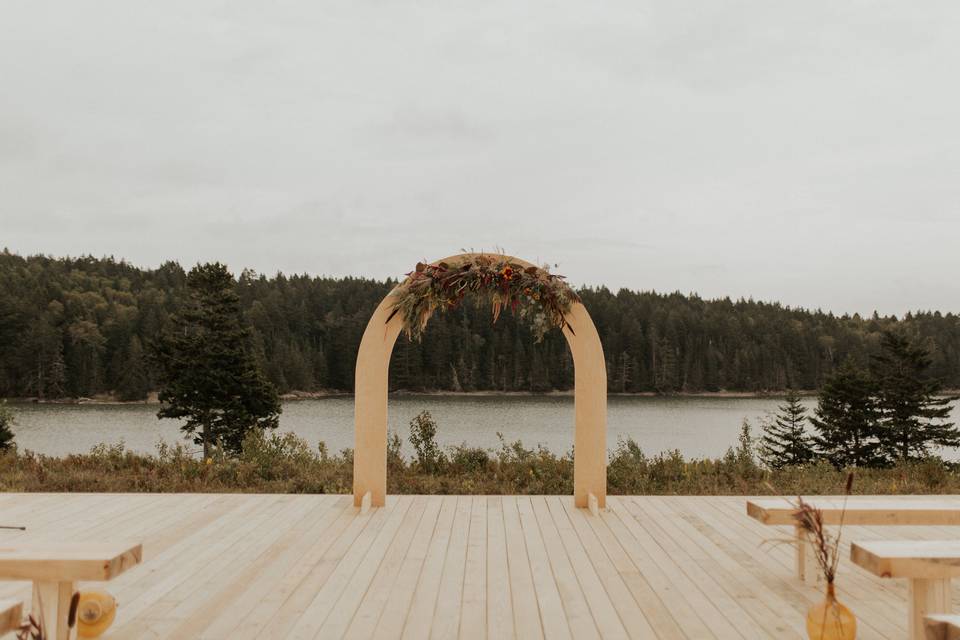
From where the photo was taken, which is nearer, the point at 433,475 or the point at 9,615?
the point at 9,615

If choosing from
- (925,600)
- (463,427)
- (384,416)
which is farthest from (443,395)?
(925,600)

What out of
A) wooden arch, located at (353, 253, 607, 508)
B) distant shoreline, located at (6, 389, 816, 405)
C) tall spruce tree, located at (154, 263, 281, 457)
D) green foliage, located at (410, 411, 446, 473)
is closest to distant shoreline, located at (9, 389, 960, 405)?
distant shoreline, located at (6, 389, 816, 405)

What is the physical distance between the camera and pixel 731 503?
605 centimetres

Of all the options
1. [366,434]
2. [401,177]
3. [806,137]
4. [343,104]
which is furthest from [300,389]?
[366,434]

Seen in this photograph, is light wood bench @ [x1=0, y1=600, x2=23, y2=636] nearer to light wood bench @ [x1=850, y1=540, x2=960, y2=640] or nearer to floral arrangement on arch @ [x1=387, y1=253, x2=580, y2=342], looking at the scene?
light wood bench @ [x1=850, y1=540, x2=960, y2=640]

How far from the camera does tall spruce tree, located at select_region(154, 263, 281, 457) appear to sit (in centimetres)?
2561

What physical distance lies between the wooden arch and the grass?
Answer: 103 centimetres

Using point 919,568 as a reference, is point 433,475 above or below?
below

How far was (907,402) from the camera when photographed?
28.7 metres

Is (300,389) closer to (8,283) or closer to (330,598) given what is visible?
(8,283)

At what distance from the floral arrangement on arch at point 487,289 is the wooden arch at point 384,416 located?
3.8 inches

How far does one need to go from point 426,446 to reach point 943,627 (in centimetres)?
619

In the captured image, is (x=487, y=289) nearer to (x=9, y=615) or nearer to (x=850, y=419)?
(x=9, y=615)

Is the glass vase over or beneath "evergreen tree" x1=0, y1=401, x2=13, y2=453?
over
